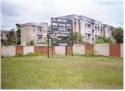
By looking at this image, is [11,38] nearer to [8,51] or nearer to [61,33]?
[8,51]

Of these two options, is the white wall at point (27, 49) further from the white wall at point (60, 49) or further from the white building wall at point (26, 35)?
the white wall at point (60, 49)

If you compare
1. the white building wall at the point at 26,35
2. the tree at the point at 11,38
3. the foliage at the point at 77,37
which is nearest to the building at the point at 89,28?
the foliage at the point at 77,37

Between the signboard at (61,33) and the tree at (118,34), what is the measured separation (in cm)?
59

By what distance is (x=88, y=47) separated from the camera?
3.74 meters

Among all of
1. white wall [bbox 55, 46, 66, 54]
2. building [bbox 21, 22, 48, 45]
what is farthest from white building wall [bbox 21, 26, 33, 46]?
white wall [bbox 55, 46, 66, 54]

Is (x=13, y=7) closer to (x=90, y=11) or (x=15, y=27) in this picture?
(x=15, y=27)

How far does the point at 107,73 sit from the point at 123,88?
0.26 metres

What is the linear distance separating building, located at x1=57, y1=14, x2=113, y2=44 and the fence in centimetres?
11

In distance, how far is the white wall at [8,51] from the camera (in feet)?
11.6

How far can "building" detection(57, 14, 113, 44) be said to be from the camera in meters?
3.58

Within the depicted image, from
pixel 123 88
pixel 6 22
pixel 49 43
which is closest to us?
pixel 123 88

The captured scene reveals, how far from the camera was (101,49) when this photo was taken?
362 cm

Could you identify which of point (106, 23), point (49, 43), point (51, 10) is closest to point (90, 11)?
point (106, 23)

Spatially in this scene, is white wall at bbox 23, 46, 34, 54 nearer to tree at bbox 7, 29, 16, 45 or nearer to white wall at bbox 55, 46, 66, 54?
tree at bbox 7, 29, 16, 45
